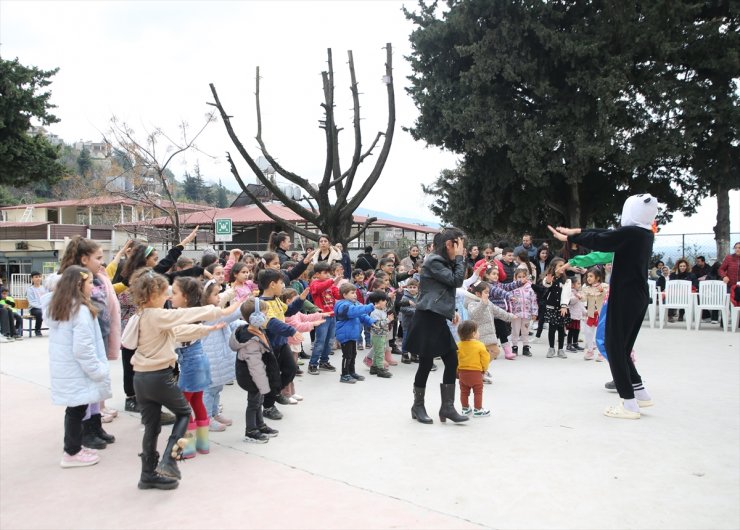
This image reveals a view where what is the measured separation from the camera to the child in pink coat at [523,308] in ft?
29.2

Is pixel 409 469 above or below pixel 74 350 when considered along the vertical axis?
below

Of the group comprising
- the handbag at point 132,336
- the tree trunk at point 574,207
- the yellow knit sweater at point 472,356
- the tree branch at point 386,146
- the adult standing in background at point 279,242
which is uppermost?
the tree branch at point 386,146

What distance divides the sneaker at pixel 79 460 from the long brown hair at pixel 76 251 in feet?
4.51

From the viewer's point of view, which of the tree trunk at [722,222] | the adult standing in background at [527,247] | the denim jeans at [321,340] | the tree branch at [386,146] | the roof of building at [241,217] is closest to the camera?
the denim jeans at [321,340]

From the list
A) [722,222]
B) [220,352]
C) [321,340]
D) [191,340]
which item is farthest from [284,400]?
[722,222]

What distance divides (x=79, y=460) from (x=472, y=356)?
10.7 ft

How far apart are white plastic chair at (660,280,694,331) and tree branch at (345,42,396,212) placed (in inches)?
381

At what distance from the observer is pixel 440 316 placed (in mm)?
5254

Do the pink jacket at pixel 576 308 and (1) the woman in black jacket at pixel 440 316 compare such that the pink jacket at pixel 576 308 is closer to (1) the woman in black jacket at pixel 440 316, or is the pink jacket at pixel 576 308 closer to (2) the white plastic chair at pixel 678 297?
(2) the white plastic chair at pixel 678 297

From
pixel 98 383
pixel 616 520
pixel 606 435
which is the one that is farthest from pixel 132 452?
pixel 606 435

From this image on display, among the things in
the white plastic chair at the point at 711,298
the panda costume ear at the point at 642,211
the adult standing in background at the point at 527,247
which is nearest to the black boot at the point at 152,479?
the panda costume ear at the point at 642,211

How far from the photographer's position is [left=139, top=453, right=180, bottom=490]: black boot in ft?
12.5

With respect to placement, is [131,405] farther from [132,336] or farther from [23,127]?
[23,127]

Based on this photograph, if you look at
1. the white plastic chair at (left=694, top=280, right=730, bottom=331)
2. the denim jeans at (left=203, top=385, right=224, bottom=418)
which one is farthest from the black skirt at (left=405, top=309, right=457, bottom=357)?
the white plastic chair at (left=694, top=280, right=730, bottom=331)
